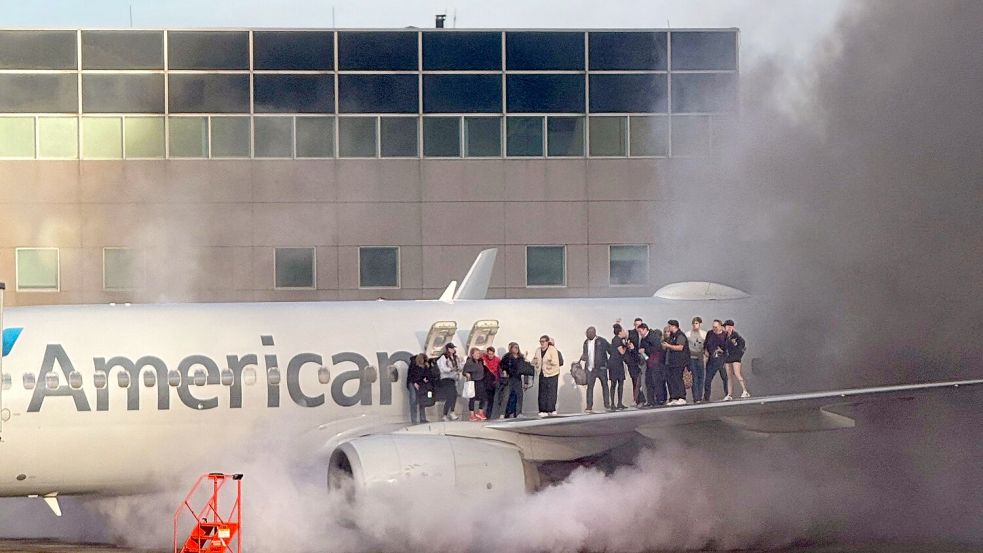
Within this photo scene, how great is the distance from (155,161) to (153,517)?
13.7 m

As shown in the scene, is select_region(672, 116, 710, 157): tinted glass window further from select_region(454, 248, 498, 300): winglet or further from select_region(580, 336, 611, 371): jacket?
select_region(580, 336, 611, 371): jacket

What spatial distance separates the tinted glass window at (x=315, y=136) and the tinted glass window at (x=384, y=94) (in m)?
0.56

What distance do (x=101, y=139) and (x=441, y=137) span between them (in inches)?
284

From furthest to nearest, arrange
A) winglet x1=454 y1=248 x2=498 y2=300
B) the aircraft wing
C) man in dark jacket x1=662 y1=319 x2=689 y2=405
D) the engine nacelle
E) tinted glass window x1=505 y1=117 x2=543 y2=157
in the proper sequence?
tinted glass window x1=505 y1=117 x2=543 y2=157
winglet x1=454 y1=248 x2=498 y2=300
man in dark jacket x1=662 y1=319 x2=689 y2=405
the aircraft wing
the engine nacelle

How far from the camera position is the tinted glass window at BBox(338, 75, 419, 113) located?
32.7 m

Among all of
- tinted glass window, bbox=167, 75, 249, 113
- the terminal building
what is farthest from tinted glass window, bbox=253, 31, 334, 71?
tinted glass window, bbox=167, 75, 249, 113

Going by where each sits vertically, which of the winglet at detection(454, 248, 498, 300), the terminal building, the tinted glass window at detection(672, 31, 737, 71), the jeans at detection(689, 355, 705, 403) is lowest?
the jeans at detection(689, 355, 705, 403)

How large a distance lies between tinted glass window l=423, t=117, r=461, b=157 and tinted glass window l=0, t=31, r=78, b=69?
757cm

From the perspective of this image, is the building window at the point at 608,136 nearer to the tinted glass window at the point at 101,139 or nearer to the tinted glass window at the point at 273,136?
the tinted glass window at the point at 273,136

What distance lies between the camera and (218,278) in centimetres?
3198

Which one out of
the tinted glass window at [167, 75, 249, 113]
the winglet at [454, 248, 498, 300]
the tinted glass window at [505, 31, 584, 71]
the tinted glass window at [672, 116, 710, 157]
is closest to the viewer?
the winglet at [454, 248, 498, 300]

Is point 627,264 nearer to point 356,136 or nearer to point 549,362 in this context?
point 356,136

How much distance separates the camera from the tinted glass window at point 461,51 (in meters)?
32.7

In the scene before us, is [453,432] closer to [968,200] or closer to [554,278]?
[968,200]
